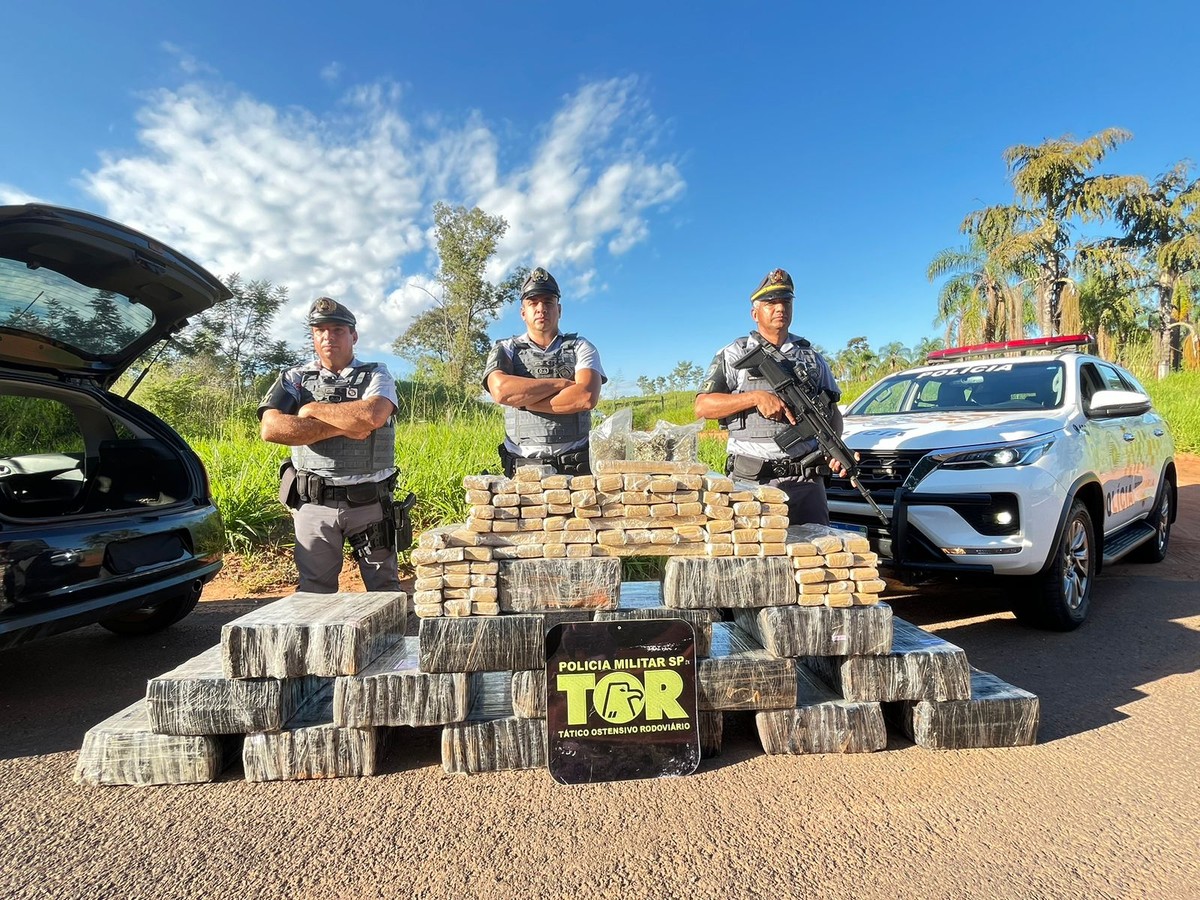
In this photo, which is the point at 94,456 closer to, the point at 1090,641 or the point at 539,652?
the point at 539,652

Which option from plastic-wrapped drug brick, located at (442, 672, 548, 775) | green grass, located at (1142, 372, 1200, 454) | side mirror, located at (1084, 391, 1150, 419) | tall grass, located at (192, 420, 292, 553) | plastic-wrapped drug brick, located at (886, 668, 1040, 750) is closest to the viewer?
plastic-wrapped drug brick, located at (442, 672, 548, 775)

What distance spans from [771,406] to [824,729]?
151 cm

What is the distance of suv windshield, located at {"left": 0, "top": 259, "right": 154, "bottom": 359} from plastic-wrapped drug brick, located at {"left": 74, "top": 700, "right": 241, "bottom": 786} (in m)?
2.21

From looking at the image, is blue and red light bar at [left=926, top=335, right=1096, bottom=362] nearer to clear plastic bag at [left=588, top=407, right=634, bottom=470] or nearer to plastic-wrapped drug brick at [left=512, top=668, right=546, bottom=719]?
clear plastic bag at [left=588, top=407, right=634, bottom=470]

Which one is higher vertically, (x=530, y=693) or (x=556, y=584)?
(x=556, y=584)

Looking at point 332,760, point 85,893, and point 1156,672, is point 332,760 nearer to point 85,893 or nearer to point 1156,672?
point 85,893

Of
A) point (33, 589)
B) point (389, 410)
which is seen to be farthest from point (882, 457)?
point (33, 589)

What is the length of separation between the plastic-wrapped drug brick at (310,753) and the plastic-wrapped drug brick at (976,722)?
2088 mm

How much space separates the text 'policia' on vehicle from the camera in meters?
3.26

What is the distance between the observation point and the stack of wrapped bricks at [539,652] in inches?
81.8

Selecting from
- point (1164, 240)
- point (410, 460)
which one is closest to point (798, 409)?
point (410, 460)

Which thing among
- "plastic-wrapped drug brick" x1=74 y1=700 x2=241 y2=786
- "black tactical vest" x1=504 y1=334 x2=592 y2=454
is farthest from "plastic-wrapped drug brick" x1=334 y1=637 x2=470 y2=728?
"black tactical vest" x1=504 y1=334 x2=592 y2=454

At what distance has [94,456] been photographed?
372cm

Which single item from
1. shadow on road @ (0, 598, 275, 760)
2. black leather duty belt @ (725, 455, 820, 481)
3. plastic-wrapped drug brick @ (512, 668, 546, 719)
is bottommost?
shadow on road @ (0, 598, 275, 760)
